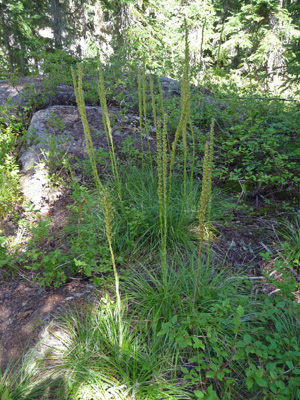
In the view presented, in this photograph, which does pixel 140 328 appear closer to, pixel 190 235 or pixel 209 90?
pixel 190 235

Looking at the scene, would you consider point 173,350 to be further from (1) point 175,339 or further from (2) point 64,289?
(2) point 64,289

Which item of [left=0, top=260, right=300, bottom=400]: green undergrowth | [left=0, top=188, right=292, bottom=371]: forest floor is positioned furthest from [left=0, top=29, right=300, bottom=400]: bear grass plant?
[left=0, top=188, right=292, bottom=371]: forest floor

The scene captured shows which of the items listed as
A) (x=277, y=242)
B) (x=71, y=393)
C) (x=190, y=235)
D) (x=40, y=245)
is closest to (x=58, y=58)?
(x=40, y=245)

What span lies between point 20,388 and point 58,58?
807 centimetres

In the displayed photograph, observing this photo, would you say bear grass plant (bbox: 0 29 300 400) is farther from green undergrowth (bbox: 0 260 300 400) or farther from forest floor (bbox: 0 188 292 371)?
forest floor (bbox: 0 188 292 371)

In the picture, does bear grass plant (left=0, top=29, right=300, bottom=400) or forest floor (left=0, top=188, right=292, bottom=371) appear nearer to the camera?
bear grass plant (left=0, top=29, right=300, bottom=400)

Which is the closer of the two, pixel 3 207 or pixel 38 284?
pixel 38 284

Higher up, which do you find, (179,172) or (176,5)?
(176,5)

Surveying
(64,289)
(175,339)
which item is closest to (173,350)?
(175,339)

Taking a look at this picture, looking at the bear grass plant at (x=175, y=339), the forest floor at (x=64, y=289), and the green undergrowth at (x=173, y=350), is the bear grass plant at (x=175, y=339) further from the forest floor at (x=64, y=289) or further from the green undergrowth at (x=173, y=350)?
the forest floor at (x=64, y=289)

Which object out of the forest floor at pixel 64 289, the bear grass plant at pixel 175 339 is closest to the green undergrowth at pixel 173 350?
the bear grass plant at pixel 175 339

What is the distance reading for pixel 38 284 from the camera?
262 cm

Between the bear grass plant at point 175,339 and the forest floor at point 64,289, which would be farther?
the forest floor at point 64,289

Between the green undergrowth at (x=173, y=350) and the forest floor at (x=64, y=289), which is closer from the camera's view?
the green undergrowth at (x=173, y=350)
